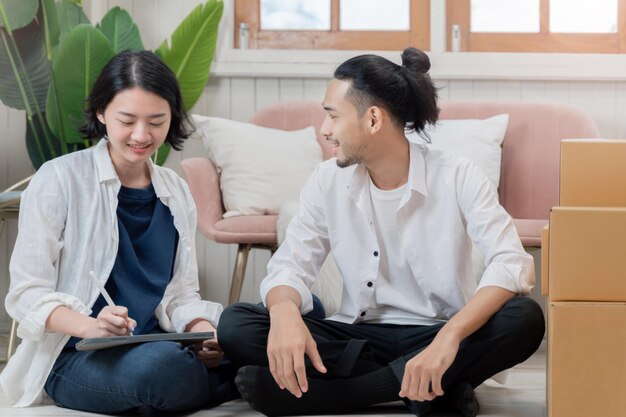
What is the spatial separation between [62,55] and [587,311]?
214 centimetres

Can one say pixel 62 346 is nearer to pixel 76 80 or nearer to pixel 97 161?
pixel 97 161

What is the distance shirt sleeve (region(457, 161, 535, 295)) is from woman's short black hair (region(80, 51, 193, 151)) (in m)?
0.63

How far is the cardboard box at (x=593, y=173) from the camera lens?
1846mm

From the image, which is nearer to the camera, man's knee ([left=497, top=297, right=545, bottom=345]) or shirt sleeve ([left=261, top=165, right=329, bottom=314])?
man's knee ([left=497, top=297, right=545, bottom=345])

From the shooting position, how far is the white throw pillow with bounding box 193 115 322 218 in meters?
3.23

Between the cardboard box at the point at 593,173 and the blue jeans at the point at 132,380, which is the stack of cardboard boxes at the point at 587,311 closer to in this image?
the cardboard box at the point at 593,173

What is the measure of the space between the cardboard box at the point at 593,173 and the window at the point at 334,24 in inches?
78.0

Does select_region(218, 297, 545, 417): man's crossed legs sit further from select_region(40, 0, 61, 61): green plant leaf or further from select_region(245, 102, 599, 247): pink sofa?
select_region(40, 0, 61, 61): green plant leaf

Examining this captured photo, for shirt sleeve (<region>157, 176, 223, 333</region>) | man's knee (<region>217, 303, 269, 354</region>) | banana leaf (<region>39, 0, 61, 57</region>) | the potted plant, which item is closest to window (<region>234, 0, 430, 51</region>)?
the potted plant

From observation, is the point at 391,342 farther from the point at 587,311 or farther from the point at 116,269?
the point at 116,269

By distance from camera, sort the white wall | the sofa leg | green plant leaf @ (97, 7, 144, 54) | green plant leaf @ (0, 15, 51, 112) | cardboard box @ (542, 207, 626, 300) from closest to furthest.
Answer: cardboard box @ (542, 207, 626, 300), the sofa leg, green plant leaf @ (0, 15, 51, 112), green plant leaf @ (97, 7, 144, 54), the white wall

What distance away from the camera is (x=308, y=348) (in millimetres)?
1785

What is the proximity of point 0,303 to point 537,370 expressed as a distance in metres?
2.10

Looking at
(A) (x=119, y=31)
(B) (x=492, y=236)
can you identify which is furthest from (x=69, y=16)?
(B) (x=492, y=236)
